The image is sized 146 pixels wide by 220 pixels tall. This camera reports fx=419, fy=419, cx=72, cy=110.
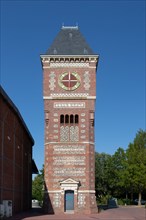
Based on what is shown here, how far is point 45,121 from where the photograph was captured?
56.3 metres

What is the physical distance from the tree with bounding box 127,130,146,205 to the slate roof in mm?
28356

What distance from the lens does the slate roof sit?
5859 centimetres

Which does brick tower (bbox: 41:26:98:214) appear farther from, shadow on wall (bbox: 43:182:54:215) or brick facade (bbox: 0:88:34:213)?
brick facade (bbox: 0:88:34:213)

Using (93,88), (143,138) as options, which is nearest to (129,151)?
(143,138)

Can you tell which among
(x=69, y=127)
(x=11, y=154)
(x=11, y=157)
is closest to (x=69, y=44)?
(x=69, y=127)

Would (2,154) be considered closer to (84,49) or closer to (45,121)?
(45,121)

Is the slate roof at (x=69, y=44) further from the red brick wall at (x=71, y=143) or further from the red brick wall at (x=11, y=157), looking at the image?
the red brick wall at (x=11, y=157)

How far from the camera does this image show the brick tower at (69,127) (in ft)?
176

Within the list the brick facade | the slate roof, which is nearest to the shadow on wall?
the brick facade

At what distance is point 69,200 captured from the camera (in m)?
53.9

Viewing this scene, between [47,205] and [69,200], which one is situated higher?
[69,200]

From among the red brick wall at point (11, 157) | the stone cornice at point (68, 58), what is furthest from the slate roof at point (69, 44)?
the red brick wall at point (11, 157)

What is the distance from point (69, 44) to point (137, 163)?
100.0 ft

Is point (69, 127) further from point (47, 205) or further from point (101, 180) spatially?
point (101, 180)
